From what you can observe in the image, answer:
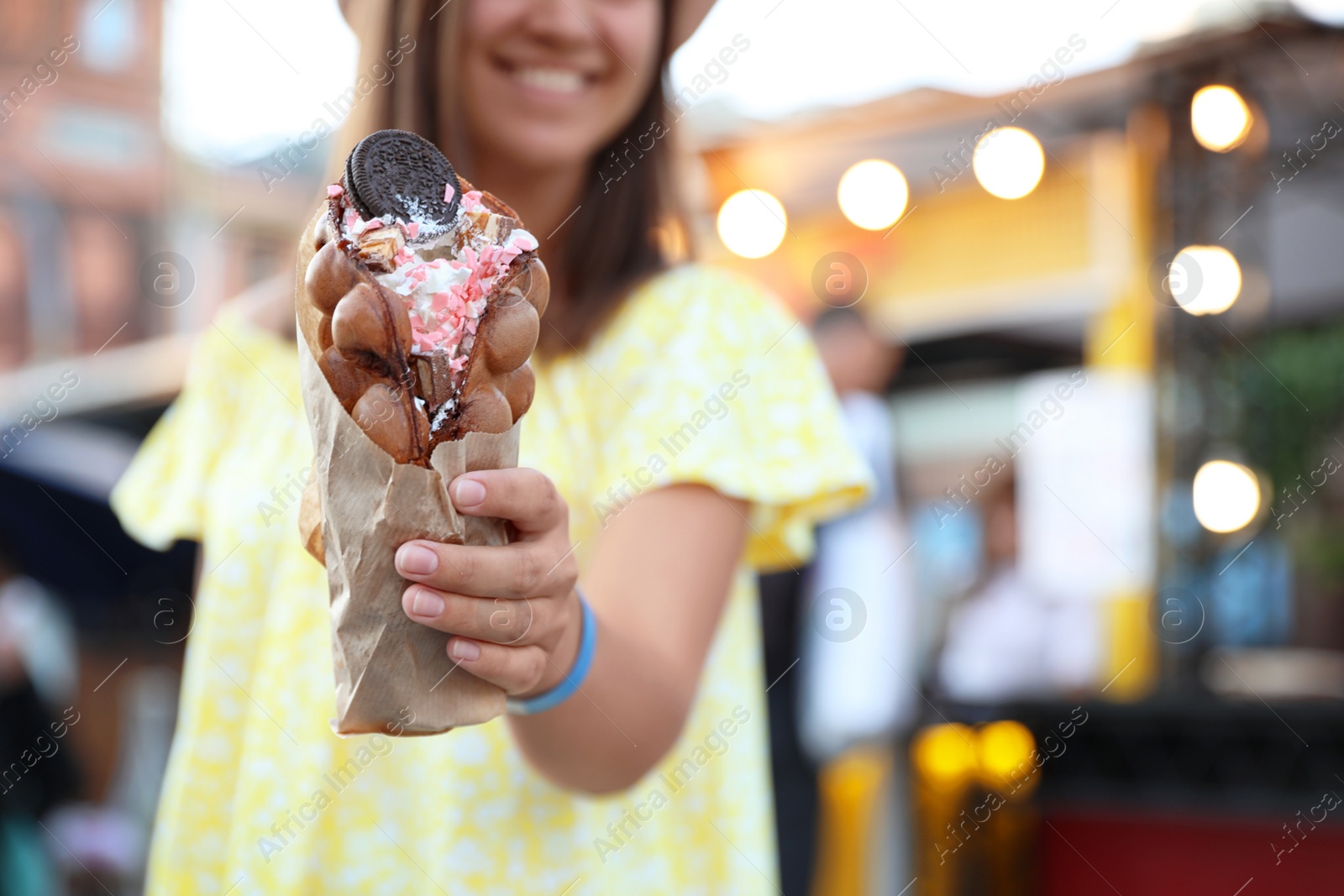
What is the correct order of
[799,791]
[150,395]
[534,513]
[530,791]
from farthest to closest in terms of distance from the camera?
[150,395] < [799,791] < [530,791] < [534,513]

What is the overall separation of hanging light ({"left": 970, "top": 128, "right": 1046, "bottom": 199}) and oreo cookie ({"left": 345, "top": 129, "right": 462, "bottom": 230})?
254 inches

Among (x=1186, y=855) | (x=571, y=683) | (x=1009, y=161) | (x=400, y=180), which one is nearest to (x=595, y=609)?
(x=571, y=683)

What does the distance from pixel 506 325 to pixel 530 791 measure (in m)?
0.62

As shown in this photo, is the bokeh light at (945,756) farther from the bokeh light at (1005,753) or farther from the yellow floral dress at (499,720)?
the yellow floral dress at (499,720)

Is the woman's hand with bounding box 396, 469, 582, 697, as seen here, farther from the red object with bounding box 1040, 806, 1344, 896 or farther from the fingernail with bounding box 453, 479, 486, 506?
the red object with bounding box 1040, 806, 1344, 896

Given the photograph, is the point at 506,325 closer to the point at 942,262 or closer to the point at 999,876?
the point at 999,876

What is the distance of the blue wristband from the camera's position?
104cm

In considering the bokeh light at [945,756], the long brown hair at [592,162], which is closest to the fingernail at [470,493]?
the long brown hair at [592,162]

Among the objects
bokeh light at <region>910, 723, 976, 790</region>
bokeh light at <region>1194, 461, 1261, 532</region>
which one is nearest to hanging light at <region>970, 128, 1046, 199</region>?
bokeh light at <region>1194, 461, 1261, 532</region>

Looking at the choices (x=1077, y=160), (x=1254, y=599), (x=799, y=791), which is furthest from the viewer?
(x=1254, y=599)

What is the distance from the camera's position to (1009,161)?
7.00m

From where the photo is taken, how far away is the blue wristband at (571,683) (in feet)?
3.40

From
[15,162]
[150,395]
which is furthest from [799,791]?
[15,162]

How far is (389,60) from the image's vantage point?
132cm
